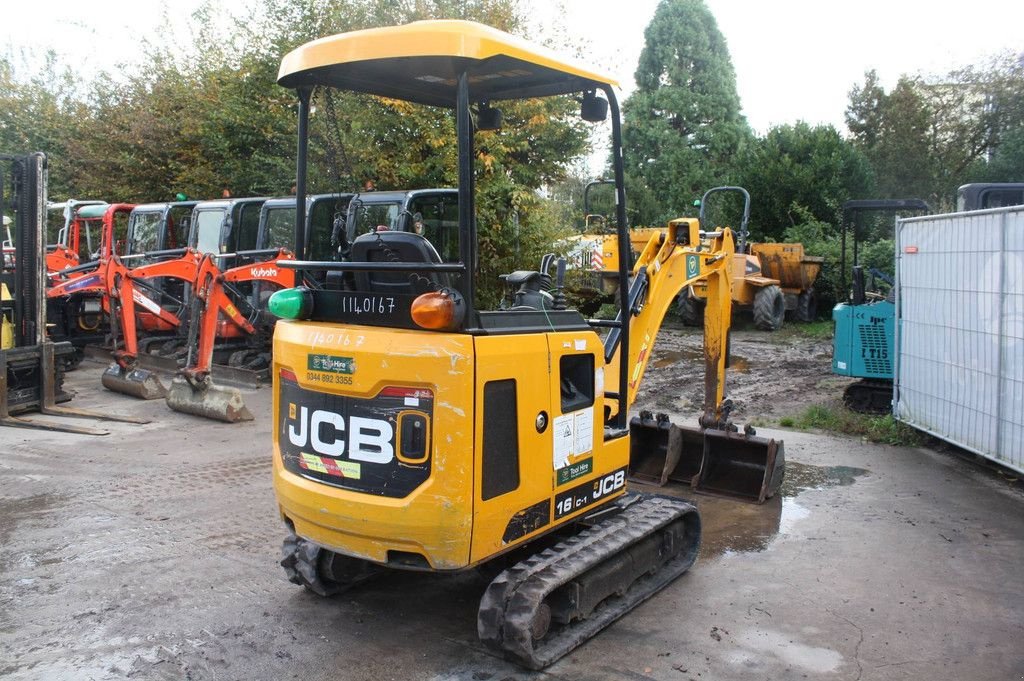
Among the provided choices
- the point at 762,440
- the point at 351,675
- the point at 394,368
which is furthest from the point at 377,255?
the point at 762,440

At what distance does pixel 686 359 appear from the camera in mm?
13805

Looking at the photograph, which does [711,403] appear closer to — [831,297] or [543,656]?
[543,656]

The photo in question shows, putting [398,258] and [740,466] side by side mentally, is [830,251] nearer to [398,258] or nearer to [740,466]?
[740,466]

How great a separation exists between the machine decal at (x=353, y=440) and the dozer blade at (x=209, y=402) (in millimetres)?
5421

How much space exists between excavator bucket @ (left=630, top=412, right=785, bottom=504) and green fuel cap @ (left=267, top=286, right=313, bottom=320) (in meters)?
3.56

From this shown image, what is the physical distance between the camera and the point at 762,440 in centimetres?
646

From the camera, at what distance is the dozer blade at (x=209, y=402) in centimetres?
921

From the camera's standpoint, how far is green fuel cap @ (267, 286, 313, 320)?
160 inches

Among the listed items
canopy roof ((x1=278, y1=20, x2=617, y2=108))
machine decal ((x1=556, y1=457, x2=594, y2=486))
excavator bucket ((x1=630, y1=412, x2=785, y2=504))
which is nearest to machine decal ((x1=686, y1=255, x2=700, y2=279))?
excavator bucket ((x1=630, y1=412, x2=785, y2=504))

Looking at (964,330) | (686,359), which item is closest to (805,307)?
(686,359)

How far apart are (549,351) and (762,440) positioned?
10.0 ft

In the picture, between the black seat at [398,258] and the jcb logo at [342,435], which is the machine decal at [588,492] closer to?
the jcb logo at [342,435]

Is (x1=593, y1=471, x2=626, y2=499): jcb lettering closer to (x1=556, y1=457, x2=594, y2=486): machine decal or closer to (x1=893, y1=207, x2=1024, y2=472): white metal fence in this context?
(x1=556, y1=457, x2=594, y2=486): machine decal

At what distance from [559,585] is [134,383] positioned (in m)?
8.14
